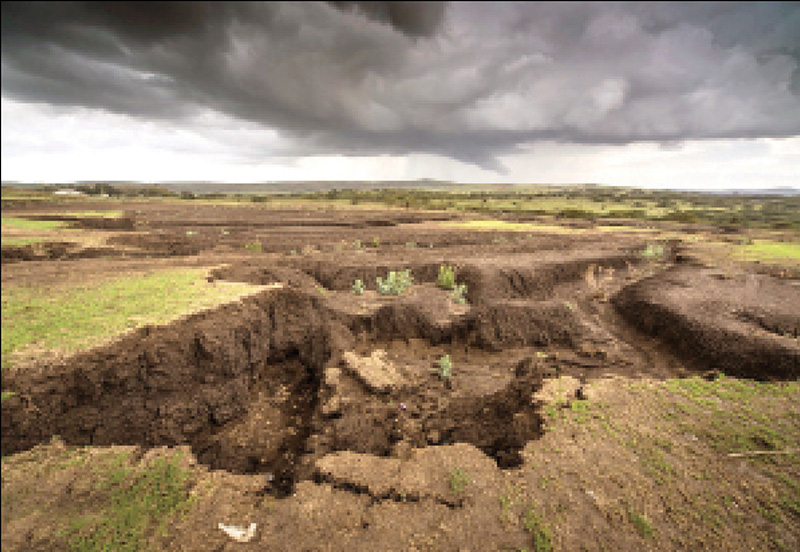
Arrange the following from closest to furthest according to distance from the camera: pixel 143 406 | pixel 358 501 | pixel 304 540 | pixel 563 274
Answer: pixel 304 540 → pixel 358 501 → pixel 143 406 → pixel 563 274

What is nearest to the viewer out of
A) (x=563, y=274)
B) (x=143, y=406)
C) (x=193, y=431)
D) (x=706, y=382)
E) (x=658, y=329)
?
(x=143, y=406)

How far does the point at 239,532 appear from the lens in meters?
5.12

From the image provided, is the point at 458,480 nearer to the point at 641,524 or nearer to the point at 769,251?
the point at 641,524

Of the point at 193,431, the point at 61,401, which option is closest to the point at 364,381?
the point at 193,431

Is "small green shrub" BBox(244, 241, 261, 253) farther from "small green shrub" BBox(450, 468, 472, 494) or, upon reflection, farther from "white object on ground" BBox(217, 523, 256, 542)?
"small green shrub" BBox(450, 468, 472, 494)

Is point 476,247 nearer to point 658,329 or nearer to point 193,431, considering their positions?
point 658,329

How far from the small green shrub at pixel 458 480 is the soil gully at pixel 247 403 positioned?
895mm

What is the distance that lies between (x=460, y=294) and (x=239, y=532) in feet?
41.5

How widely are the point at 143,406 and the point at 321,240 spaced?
23630 mm

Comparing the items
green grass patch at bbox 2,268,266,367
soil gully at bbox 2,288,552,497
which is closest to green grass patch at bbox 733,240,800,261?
soil gully at bbox 2,288,552,497

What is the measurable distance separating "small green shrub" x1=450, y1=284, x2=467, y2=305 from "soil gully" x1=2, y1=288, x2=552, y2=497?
5.50 m

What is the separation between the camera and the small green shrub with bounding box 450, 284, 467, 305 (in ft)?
52.6

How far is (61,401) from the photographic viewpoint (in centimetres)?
532

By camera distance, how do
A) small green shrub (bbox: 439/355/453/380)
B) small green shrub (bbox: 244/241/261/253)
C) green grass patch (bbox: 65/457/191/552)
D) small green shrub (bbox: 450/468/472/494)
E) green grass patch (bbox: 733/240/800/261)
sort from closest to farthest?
1. green grass patch (bbox: 65/457/191/552)
2. small green shrub (bbox: 450/468/472/494)
3. small green shrub (bbox: 439/355/453/380)
4. green grass patch (bbox: 733/240/800/261)
5. small green shrub (bbox: 244/241/261/253)
